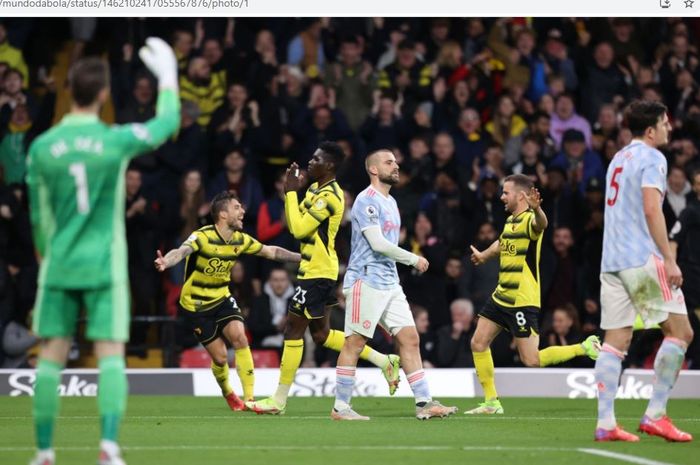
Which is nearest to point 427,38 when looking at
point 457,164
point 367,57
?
point 367,57

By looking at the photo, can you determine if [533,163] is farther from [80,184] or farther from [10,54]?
[80,184]

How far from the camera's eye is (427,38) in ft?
70.9

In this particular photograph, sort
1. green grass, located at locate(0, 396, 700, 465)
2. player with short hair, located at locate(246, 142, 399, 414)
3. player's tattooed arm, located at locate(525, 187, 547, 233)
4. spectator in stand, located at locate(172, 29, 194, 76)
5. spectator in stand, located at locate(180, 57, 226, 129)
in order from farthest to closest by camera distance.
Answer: spectator in stand, located at locate(172, 29, 194, 76) → spectator in stand, located at locate(180, 57, 226, 129) → player with short hair, located at locate(246, 142, 399, 414) → player's tattooed arm, located at locate(525, 187, 547, 233) → green grass, located at locate(0, 396, 700, 465)

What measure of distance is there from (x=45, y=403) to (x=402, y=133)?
40.7ft

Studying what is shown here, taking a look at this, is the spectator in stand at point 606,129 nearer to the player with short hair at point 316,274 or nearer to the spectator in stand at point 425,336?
the spectator in stand at point 425,336

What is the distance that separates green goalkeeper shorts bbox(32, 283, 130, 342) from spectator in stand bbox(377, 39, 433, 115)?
12.7 m

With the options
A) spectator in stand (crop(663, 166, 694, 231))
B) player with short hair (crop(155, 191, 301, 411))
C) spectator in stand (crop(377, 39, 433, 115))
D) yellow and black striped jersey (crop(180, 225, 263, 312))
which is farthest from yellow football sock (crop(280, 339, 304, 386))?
spectator in stand (crop(377, 39, 433, 115))

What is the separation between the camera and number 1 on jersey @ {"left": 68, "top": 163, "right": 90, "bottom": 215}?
7.84m

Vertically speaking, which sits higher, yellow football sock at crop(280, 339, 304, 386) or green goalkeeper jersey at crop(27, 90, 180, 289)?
green goalkeeper jersey at crop(27, 90, 180, 289)

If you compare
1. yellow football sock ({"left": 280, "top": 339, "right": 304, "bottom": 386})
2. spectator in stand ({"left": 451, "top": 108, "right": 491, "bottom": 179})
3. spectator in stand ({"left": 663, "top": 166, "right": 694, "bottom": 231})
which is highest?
spectator in stand ({"left": 451, "top": 108, "right": 491, "bottom": 179})

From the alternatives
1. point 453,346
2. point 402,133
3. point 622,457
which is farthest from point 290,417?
point 402,133

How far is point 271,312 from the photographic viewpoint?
18.2 meters

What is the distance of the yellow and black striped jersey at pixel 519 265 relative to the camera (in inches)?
538

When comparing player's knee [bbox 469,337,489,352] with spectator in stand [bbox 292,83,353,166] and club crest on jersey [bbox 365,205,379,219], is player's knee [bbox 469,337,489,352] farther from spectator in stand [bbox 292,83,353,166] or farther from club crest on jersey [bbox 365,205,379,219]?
spectator in stand [bbox 292,83,353,166]
